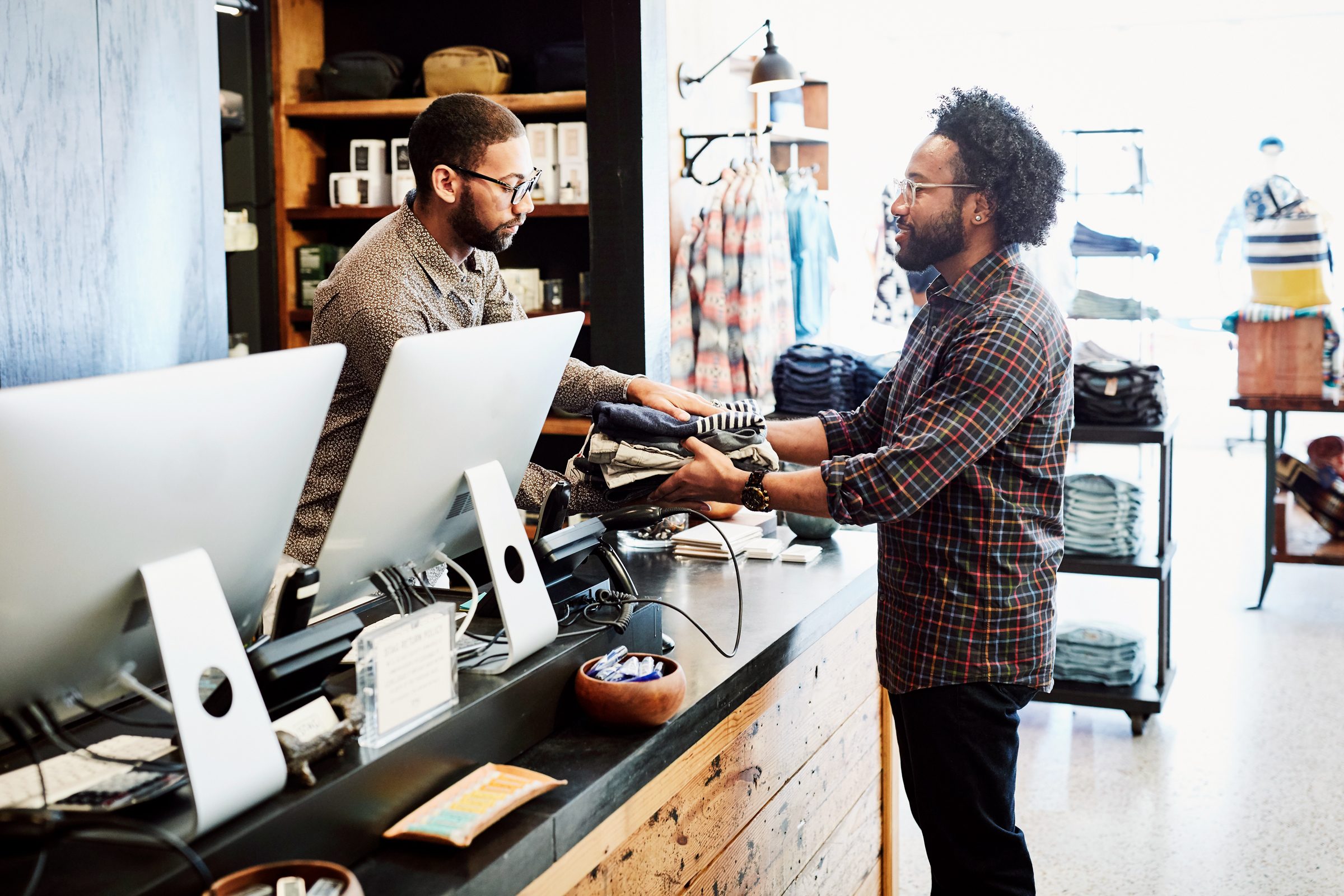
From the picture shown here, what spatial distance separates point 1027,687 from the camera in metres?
2.01

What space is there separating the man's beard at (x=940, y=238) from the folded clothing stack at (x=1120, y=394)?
6.45ft

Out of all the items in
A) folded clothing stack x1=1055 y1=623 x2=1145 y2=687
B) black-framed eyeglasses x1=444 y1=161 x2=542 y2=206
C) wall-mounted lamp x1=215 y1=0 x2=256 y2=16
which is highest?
wall-mounted lamp x1=215 y1=0 x2=256 y2=16

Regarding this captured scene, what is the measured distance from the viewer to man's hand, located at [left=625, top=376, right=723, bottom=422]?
2.28 m

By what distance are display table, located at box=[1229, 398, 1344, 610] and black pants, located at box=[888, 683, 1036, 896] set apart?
3.58 meters

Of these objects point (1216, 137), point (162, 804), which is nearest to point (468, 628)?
point (162, 804)

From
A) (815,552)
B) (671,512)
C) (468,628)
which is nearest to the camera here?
(468,628)

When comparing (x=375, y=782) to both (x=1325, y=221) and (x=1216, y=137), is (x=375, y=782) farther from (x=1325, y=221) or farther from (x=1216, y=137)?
(x=1216, y=137)

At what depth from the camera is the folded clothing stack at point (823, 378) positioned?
466 centimetres

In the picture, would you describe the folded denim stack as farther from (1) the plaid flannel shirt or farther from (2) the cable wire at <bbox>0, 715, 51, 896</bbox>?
(2) the cable wire at <bbox>0, 715, 51, 896</bbox>

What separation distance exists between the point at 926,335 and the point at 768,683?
68cm

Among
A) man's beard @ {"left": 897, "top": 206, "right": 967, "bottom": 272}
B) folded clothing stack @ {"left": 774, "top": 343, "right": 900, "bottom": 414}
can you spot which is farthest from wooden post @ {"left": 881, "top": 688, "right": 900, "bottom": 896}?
folded clothing stack @ {"left": 774, "top": 343, "right": 900, "bottom": 414}

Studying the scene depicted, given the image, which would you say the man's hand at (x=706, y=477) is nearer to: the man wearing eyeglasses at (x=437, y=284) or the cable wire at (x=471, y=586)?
the man wearing eyeglasses at (x=437, y=284)

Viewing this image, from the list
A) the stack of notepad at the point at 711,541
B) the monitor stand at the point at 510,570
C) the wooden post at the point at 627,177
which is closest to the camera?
the monitor stand at the point at 510,570

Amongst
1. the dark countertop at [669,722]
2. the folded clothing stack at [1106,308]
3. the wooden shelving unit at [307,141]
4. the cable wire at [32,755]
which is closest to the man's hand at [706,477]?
the dark countertop at [669,722]
